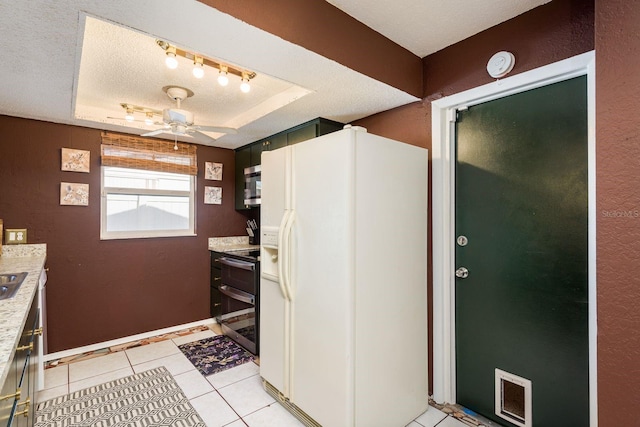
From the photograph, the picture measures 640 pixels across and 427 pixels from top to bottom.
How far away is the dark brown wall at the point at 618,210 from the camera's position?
108 cm

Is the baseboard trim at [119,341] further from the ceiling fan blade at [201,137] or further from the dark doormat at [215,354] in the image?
the ceiling fan blade at [201,137]

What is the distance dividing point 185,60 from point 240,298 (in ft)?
6.86

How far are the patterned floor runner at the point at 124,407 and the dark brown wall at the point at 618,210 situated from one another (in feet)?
6.92

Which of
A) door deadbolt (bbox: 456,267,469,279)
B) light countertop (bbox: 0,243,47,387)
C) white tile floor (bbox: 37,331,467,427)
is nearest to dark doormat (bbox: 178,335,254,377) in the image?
white tile floor (bbox: 37,331,467,427)

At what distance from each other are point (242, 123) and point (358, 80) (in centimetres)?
146

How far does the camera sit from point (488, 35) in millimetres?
1862

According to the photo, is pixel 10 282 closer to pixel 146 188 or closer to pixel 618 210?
pixel 146 188

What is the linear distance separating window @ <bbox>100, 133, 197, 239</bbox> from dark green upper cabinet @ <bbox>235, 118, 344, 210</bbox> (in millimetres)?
553

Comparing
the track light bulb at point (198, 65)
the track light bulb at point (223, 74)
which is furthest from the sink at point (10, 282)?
the track light bulb at point (223, 74)

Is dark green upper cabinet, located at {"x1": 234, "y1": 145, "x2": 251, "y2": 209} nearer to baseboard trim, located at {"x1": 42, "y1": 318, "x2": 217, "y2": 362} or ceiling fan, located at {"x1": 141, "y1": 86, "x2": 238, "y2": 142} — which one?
ceiling fan, located at {"x1": 141, "y1": 86, "x2": 238, "y2": 142}

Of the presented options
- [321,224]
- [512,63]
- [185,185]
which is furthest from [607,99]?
[185,185]

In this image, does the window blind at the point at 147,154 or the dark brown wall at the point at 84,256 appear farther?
the window blind at the point at 147,154

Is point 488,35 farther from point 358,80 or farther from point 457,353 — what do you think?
point 457,353

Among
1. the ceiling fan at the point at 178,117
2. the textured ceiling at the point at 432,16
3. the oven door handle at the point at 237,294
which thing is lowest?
the oven door handle at the point at 237,294
